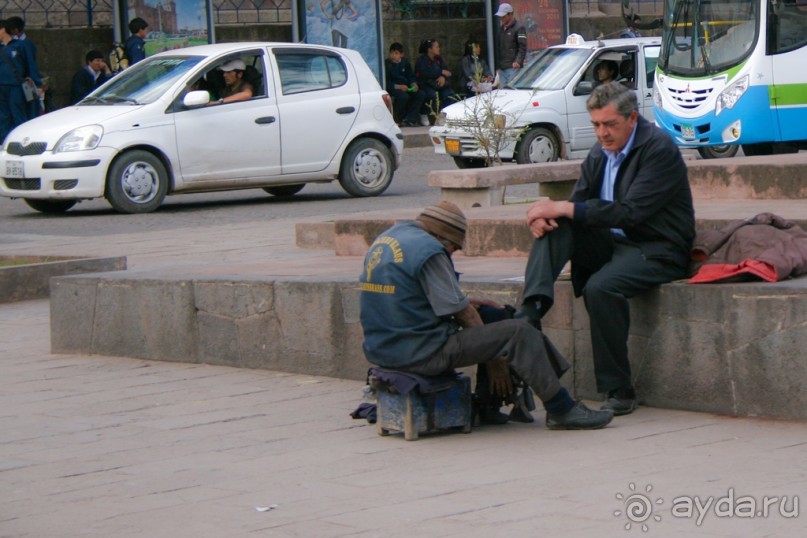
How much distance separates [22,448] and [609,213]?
266cm

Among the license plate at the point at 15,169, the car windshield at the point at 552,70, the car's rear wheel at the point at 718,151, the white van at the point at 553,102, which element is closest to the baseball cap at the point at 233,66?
the license plate at the point at 15,169

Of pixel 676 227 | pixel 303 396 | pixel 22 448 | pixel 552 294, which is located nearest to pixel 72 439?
pixel 22 448

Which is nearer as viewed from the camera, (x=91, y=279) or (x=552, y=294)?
(x=552, y=294)

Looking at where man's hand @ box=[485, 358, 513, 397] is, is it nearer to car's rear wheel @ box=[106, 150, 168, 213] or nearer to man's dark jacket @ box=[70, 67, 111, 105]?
car's rear wheel @ box=[106, 150, 168, 213]

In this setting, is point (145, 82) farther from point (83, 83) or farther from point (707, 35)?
point (707, 35)

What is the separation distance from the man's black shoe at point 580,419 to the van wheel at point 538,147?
1159 centimetres

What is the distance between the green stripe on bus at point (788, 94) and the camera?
16125 mm

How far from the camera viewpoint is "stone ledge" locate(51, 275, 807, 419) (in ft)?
19.7

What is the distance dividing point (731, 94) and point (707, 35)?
1302 millimetres

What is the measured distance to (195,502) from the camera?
202 inches

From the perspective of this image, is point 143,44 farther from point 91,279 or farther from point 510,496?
point 510,496

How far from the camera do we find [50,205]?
15.7 metres

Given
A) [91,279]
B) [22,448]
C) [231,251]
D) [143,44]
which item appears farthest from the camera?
[143,44]

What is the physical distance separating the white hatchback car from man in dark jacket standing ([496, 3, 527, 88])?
23.1ft
